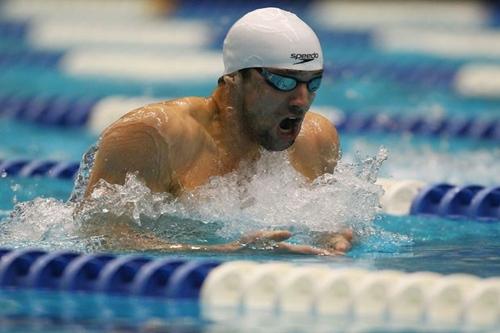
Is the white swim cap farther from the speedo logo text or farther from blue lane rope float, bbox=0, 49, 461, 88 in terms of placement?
blue lane rope float, bbox=0, 49, 461, 88

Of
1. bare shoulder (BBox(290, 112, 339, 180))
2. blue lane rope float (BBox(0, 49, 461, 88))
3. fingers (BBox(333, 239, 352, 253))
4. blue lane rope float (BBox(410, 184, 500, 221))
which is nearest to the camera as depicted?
fingers (BBox(333, 239, 352, 253))

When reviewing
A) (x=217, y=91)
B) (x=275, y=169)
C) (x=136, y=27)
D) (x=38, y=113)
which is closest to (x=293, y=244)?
(x=275, y=169)

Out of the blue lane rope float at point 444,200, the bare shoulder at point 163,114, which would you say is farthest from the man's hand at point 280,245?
the blue lane rope float at point 444,200

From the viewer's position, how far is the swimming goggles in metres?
3.78

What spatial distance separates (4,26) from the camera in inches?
429

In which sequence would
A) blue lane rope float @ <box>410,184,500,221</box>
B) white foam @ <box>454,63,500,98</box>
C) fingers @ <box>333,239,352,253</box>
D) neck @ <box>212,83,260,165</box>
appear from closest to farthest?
fingers @ <box>333,239,352,253</box> < neck @ <box>212,83,260,165</box> < blue lane rope float @ <box>410,184,500,221</box> < white foam @ <box>454,63,500,98</box>

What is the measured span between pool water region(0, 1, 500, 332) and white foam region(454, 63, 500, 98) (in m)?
0.03

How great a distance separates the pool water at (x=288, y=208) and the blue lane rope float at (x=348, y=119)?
4 cm

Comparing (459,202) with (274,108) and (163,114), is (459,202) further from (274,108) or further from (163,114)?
(163,114)

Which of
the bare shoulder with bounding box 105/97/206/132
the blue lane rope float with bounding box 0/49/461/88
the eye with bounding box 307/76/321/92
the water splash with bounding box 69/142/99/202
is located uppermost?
the blue lane rope float with bounding box 0/49/461/88

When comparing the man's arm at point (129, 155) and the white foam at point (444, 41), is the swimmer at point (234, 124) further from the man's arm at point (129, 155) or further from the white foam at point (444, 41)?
the white foam at point (444, 41)

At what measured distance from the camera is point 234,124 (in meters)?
3.89

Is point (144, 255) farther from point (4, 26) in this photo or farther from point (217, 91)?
point (4, 26)

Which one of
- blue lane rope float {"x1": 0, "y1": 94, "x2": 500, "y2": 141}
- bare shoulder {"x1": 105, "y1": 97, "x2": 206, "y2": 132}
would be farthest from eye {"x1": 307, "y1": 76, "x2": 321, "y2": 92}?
blue lane rope float {"x1": 0, "y1": 94, "x2": 500, "y2": 141}
